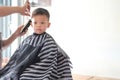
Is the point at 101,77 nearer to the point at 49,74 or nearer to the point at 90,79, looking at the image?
the point at 90,79

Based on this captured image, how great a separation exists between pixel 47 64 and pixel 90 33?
1.10 m

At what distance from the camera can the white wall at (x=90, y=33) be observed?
6.63 ft

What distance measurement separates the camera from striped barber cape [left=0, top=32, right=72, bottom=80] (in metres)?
1.05

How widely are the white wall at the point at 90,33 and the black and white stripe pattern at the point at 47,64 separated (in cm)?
99

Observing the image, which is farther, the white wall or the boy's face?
the white wall

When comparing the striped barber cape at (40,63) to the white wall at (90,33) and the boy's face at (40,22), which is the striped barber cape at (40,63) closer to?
the boy's face at (40,22)

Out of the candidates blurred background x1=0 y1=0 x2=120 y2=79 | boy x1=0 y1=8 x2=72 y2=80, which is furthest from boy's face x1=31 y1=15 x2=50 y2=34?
blurred background x1=0 y1=0 x2=120 y2=79

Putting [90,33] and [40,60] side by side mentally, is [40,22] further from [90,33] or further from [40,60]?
[90,33]

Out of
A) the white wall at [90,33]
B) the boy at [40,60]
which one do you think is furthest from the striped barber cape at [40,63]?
the white wall at [90,33]

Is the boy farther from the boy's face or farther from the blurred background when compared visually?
the blurred background

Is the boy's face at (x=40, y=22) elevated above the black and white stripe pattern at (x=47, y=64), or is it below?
above

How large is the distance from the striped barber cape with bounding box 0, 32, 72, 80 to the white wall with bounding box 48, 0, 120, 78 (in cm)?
99

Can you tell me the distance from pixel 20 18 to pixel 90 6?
2.43 feet

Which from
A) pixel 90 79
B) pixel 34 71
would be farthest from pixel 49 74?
pixel 90 79
